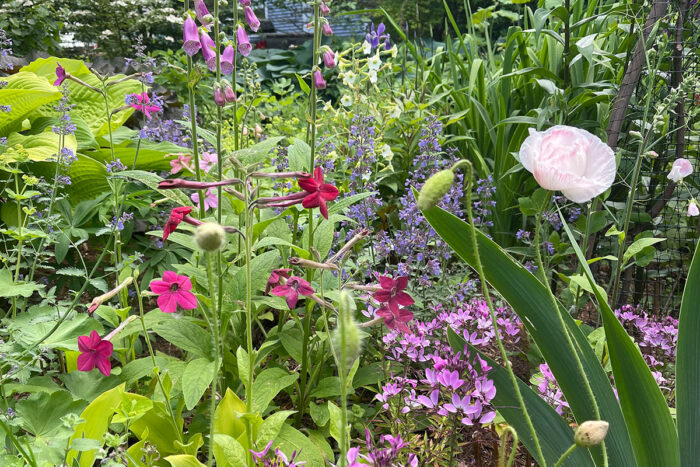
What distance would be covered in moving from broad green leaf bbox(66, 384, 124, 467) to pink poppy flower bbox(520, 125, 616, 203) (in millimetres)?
1001

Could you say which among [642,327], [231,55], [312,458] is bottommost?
[312,458]

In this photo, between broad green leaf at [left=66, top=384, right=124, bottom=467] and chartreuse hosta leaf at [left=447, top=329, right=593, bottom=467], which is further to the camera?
broad green leaf at [left=66, top=384, right=124, bottom=467]

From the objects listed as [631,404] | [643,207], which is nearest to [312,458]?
[631,404]

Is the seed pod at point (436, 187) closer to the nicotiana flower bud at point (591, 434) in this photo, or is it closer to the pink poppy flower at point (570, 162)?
the pink poppy flower at point (570, 162)

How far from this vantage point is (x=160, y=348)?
6.98 ft

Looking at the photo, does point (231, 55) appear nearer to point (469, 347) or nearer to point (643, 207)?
point (469, 347)

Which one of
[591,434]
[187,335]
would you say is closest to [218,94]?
[187,335]

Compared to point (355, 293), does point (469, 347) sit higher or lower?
higher

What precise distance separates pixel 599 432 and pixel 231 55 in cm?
133

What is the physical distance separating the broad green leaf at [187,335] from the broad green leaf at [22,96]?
130cm

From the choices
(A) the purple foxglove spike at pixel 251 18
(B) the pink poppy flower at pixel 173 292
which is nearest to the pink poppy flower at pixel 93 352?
(B) the pink poppy flower at pixel 173 292

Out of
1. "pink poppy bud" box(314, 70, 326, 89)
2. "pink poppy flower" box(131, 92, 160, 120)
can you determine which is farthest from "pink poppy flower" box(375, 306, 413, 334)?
"pink poppy flower" box(131, 92, 160, 120)

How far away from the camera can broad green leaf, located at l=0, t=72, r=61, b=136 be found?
2178 millimetres

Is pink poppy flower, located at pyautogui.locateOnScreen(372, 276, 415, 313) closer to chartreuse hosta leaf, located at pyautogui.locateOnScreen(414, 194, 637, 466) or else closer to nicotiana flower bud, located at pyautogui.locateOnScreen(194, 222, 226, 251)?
chartreuse hosta leaf, located at pyautogui.locateOnScreen(414, 194, 637, 466)
